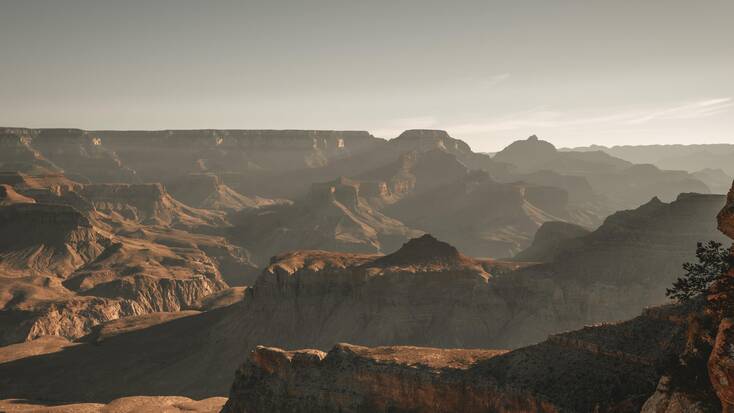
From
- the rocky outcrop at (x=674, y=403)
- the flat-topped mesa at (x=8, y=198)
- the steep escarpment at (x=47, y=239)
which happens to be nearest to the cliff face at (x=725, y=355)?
the rocky outcrop at (x=674, y=403)

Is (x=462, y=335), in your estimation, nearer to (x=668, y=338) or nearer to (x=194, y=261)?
(x=668, y=338)

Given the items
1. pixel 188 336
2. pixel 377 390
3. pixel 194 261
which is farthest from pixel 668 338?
pixel 194 261

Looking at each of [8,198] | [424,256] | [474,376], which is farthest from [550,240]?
[8,198]

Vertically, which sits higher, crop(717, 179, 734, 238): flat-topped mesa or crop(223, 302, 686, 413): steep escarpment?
crop(717, 179, 734, 238): flat-topped mesa

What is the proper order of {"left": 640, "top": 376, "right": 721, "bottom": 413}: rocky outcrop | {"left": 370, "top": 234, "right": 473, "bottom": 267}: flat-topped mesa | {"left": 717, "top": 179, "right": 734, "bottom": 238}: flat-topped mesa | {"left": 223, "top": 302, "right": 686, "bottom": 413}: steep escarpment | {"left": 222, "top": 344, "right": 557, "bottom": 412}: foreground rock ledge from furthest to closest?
{"left": 370, "top": 234, "right": 473, "bottom": 267}: flat-topped mesa < {"left": 222, "top": 344, "right": 557, "bottom": 412}: foreground rock ledge < {"left": 223, "top": 302, "right": 686, "bottom": 413}: steep escarpment < {"left": 717, "top": 179, "right": 734, "bottom": 238}: flat-topped mesa < {"left": 640, "top": 376, "right": 721, "bottom": 413}: rocky outcrop

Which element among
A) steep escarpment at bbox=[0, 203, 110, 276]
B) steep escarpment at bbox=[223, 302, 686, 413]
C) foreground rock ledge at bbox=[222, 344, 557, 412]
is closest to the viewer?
steep escarpment at bbox=[223, 302, 686, 413]

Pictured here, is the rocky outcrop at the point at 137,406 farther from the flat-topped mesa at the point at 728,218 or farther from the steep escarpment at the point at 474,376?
the flat-topped mesa at the point at 728,218

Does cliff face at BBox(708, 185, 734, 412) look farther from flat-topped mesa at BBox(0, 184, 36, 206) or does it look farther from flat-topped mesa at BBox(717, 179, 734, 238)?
flat-topped mesa at BBox(0, 184, 36, 206)

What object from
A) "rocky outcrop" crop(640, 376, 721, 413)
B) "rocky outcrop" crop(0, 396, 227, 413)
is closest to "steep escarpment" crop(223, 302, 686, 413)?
"rocky outcrop" crop(640, 376, 721, 413)

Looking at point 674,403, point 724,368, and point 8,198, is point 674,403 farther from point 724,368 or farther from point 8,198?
point 8,198
